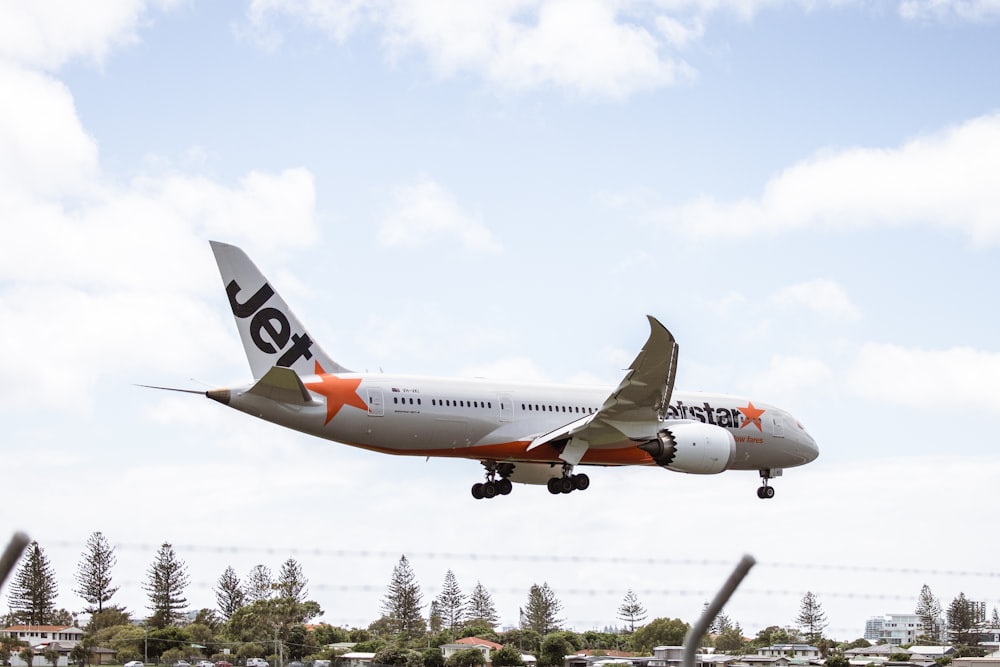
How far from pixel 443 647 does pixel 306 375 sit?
33.8ft

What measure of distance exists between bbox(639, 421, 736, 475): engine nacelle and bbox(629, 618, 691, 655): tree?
24.3ft

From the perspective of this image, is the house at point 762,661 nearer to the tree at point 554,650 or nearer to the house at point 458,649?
the tree at point 554,650

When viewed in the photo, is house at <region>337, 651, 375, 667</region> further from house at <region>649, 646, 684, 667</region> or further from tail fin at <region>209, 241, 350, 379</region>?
tail fin at <region>209, 241, 350, 379</region>

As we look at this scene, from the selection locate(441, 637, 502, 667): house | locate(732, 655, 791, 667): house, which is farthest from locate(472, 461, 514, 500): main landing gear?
locate(732, 655, 791, 667): house

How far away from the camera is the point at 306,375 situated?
37156mm

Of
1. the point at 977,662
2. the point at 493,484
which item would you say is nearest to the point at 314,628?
the point at 493,484

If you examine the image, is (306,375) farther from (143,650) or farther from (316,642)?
(143,650)

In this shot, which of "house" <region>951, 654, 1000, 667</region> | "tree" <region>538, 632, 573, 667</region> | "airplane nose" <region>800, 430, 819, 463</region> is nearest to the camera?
"house" <region>951, 654, 1000, 667</region>

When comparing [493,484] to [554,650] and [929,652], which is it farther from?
[929,652]

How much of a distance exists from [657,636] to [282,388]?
23300 mm

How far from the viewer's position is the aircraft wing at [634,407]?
120 ft

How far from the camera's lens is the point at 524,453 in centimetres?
4009

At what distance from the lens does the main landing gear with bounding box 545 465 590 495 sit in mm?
41656

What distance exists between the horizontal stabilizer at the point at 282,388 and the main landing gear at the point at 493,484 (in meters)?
9.49
